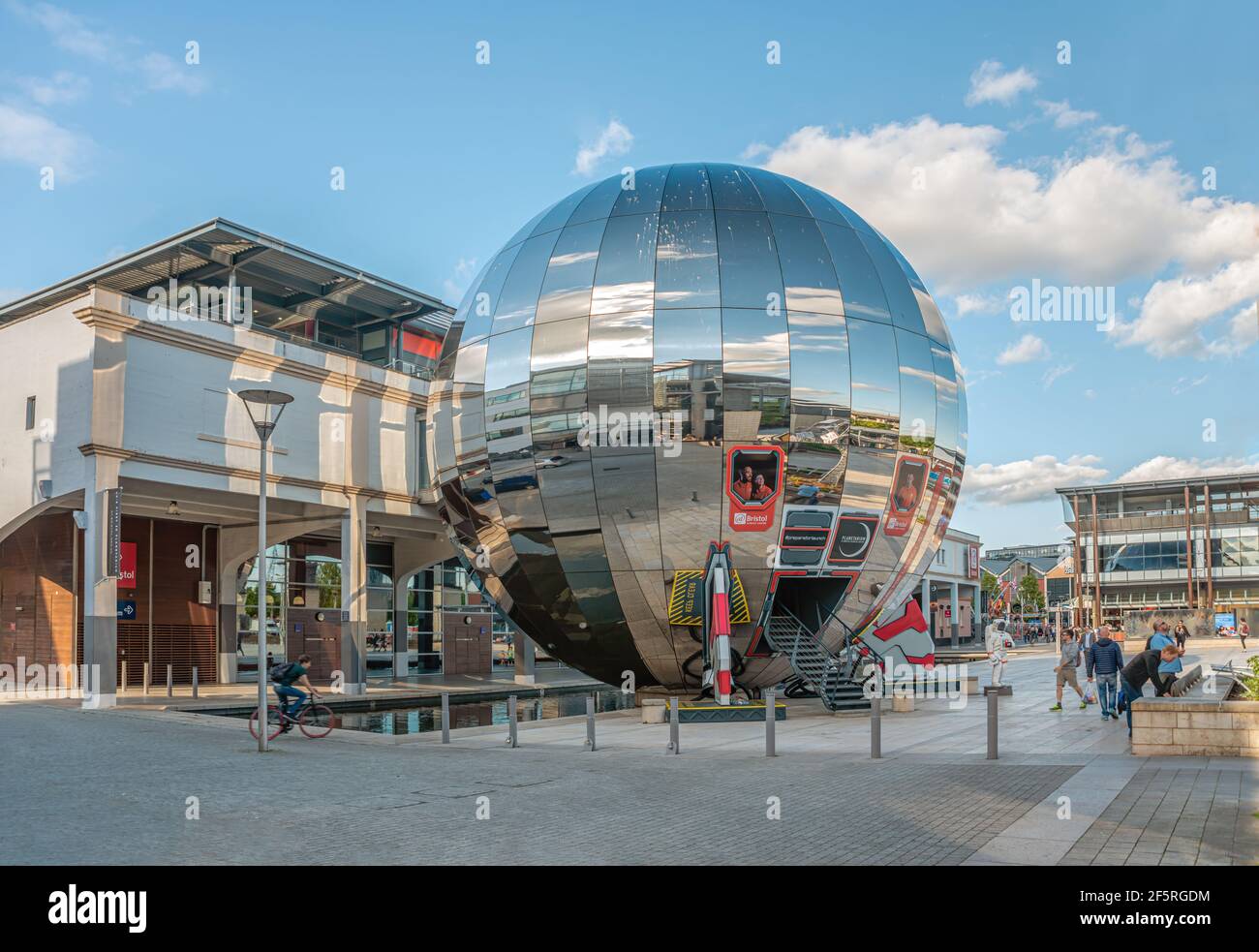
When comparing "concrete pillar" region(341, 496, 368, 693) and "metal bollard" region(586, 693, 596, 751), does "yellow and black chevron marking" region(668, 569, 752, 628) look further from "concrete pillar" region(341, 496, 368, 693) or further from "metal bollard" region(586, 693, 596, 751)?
"concrete pillar" region(341, 496, 368, 693)

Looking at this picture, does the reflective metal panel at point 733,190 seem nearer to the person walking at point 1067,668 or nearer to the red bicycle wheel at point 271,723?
the person walking at point 1067,668

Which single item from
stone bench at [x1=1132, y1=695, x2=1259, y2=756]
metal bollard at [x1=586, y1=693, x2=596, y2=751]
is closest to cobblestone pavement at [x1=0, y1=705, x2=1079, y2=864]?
metal bollard at [x1=586, y1=693, x2=596, y2=751]

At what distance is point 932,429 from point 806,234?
14.9ft

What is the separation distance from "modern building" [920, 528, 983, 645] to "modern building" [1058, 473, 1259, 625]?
573 inches

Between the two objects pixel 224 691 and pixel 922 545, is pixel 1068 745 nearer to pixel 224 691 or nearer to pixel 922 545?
pixel 922 545

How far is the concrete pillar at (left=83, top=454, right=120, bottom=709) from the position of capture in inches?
1013

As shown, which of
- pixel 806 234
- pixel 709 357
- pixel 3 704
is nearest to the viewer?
pixel 709 357

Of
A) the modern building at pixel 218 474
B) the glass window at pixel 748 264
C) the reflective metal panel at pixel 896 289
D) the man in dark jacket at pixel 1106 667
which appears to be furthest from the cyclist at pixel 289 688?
the man in dark jacket at pixel 1106 667

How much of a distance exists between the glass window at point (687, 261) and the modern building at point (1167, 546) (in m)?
97.4

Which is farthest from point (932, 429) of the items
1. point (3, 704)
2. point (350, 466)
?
point (3, 704)

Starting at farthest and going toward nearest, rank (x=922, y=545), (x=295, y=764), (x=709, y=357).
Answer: (x=922, y=545), (x=709, y=357), (x=295, y=764)

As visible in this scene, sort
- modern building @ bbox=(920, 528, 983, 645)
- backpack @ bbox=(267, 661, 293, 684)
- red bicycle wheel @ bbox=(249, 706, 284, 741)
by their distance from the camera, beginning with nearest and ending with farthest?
red bicycle wheel @ bbox=(249, 706, 284, 741) → backpack @ bbox=(267, 661, 293, 684) → modern building @ bbox=(920, 528, 983, 645)

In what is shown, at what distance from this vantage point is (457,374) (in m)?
21.7

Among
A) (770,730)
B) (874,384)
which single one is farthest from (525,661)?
(770,730)
